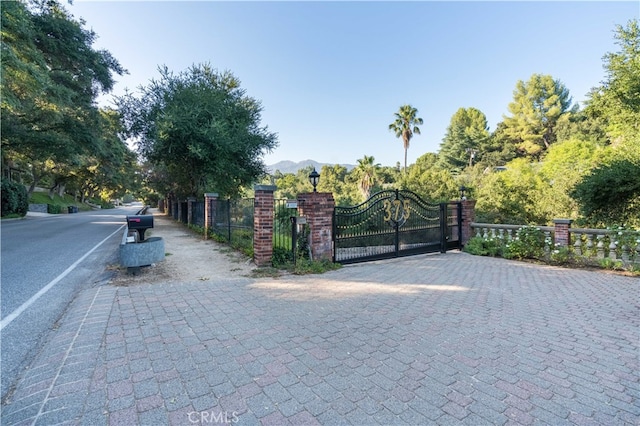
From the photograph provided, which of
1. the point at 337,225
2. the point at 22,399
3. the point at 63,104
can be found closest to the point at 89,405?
the point at 22,399

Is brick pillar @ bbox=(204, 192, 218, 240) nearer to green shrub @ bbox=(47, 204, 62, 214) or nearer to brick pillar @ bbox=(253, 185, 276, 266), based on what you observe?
brick pillar @ bbox=(253, 185, 276, 266)

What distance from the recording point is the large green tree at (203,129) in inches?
533

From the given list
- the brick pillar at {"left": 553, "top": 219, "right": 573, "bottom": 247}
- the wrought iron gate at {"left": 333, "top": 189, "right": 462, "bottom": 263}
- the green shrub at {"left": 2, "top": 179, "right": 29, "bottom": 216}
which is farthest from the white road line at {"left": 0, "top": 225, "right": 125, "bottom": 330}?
the green shrub at {"left": 2, "top": 179, "right": 29, "bottom": 216}

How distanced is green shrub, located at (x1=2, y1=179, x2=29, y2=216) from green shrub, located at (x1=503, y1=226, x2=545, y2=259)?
28.4 m

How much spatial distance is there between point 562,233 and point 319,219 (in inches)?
238

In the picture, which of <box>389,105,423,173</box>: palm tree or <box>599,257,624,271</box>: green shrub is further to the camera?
<box>389,105,423,173</box>: palm tree

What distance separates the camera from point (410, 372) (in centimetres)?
250

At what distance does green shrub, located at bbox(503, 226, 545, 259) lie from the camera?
7645 millimetres

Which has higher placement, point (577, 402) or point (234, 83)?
point (234, 83)

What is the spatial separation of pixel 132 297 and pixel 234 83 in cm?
1597

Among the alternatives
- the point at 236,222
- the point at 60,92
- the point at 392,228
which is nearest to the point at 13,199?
the point at 60,92

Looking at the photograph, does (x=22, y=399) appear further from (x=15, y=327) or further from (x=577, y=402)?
(x=577, y=402)

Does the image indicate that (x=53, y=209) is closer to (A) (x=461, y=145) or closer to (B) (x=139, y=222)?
(B) (x=139, y=222)

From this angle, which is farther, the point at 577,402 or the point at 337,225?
the point at 337,225
